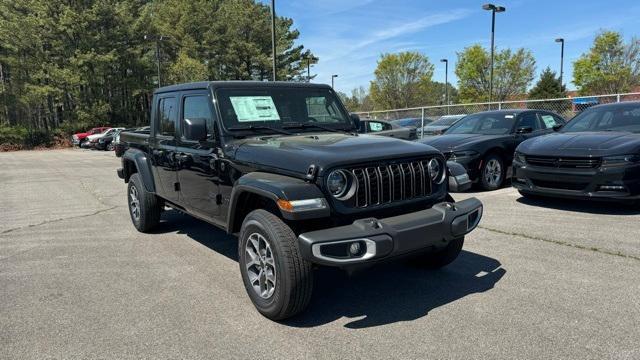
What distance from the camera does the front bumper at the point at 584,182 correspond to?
20.8 feet

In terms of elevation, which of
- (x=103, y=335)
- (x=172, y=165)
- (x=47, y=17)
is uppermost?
(x=47, y=17)

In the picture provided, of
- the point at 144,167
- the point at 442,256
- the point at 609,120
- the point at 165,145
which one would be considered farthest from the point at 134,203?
the point at 609,120

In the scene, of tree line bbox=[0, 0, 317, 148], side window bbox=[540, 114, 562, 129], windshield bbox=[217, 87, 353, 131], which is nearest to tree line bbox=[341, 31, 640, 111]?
tree line bbox=[0, 0, 317, 148]

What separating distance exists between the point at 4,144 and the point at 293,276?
1610 inches

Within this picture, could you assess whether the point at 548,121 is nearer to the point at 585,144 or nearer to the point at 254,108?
the point at 585,144

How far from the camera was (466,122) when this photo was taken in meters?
10.6

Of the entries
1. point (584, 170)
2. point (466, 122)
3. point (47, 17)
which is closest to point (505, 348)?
point (584, 170)

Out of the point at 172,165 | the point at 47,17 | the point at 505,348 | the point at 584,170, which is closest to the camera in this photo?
the point at 505,348

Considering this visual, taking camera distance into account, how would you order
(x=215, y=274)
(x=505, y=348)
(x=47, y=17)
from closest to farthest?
1. (x=505, y=348)
2. (x=215, y=274)
3. (x=47, y=17)

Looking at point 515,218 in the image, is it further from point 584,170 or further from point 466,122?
point 466,122

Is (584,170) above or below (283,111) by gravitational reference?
below

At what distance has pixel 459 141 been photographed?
30.7 ft

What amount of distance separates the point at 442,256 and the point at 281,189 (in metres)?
1.94

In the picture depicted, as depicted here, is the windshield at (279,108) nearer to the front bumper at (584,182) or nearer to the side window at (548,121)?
the front bumper at (584,182)
